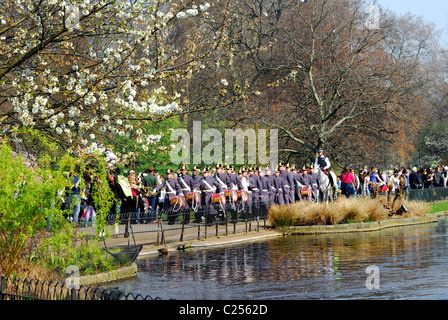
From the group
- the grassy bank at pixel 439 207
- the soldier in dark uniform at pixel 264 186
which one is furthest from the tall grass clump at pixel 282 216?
the grassy bank at pixel 439 207

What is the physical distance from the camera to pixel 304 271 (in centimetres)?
1385

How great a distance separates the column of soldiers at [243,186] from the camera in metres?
23.7

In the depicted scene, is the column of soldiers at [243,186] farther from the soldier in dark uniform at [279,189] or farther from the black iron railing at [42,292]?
the black iron railing at [42,292]

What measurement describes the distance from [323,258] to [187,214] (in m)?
5.33

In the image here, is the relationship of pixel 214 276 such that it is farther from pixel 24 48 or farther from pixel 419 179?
pixel 419 179

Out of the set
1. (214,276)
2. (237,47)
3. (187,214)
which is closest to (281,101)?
(237,47)

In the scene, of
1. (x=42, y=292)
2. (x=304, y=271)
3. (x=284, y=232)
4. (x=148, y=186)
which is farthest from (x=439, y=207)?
(x=42, y=292)

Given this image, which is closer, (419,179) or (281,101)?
(281,101)

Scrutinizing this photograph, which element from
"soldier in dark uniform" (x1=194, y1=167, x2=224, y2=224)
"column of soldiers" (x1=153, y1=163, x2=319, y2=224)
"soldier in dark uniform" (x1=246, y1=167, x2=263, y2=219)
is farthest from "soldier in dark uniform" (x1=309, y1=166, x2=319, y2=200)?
"soldier in dark uniform" (x1=194, y1=167, x2=224, y2=224)

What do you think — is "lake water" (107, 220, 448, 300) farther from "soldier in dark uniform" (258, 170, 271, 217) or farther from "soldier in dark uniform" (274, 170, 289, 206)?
"soldier in dark uniform" (274, 170, 289, 206)

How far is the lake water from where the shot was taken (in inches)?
444

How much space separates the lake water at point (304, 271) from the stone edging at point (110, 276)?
240mm

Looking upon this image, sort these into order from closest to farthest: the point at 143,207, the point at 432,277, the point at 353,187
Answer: the point at 432,277, the point at 143,207, the point at 353,187

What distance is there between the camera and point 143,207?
81.7 ft
